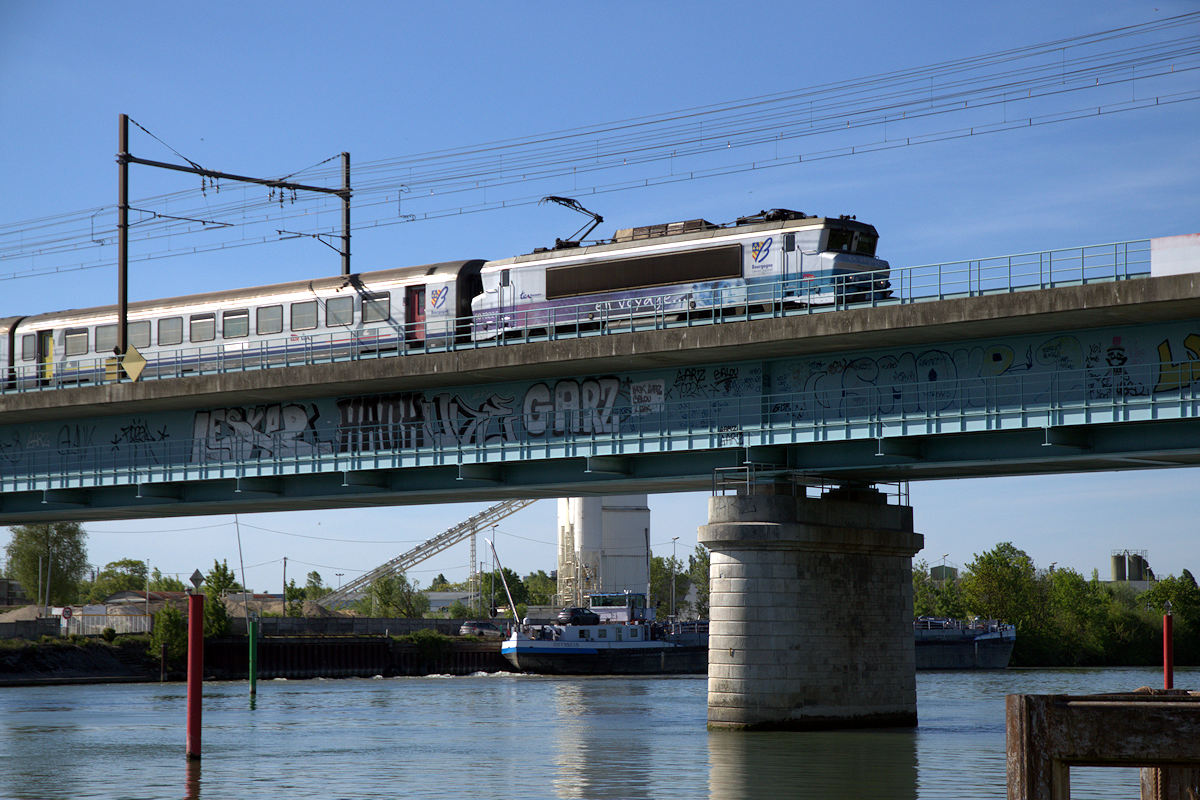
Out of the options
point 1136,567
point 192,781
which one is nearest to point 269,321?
point 192,781

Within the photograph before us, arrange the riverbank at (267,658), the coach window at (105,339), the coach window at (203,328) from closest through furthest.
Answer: the coach window at (203,328), the coach window at (105,339), the riverbank at (267,658)

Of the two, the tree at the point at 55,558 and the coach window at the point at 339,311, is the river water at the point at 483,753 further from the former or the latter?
the tree at the point at 55,558

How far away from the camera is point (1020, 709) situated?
451 inches

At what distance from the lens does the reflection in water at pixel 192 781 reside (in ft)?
91.7

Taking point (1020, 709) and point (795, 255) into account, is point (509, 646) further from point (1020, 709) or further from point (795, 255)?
point (1020, 709)

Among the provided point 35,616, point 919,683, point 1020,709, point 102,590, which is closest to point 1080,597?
point 919,683

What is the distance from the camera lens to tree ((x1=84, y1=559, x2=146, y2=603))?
537 ft

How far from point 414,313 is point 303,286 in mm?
5132

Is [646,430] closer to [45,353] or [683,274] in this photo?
[683,274]

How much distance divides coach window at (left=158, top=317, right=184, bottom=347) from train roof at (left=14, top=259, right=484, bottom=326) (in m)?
0.57

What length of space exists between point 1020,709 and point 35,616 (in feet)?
334

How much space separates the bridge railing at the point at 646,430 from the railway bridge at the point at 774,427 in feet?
0.24

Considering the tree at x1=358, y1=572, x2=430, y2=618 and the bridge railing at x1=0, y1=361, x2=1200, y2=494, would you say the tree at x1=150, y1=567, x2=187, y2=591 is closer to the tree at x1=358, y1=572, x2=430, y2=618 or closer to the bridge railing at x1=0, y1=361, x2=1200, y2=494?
the tree at x1=358, y1=572, x2=430, y2=618

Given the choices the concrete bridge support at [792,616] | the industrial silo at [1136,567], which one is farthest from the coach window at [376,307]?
the industrial silo at [1136,567]
